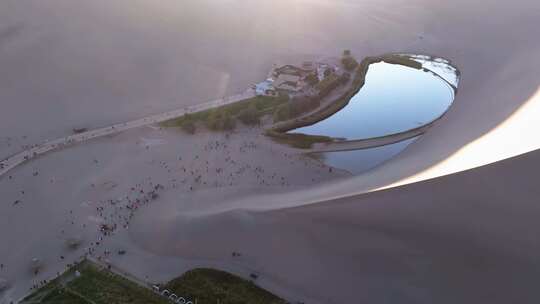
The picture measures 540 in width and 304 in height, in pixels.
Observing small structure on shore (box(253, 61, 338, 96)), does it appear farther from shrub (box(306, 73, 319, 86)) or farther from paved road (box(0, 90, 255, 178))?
paved road (box(0, 90, 255, 178))

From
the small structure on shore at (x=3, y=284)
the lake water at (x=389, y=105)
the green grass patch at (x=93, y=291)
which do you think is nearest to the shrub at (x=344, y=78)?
the lake water at (x=389, y=105)

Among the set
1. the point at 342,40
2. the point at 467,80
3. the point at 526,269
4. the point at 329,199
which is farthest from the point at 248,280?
the point at 342,40

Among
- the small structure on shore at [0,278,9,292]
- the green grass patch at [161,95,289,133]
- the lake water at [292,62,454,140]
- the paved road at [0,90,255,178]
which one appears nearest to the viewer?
the small structure on shore at [0,278,9,292]

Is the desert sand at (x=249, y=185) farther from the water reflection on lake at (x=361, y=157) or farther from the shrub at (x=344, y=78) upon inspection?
the shrub at (x=344, y=78)

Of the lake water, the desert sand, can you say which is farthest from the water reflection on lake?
the lake water

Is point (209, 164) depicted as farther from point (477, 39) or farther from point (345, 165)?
point (477, 39)

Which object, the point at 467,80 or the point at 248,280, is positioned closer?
the point at 248,280

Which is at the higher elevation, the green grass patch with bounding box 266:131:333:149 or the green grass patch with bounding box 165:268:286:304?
the green grass patch with bounding box 266:131:333:149
